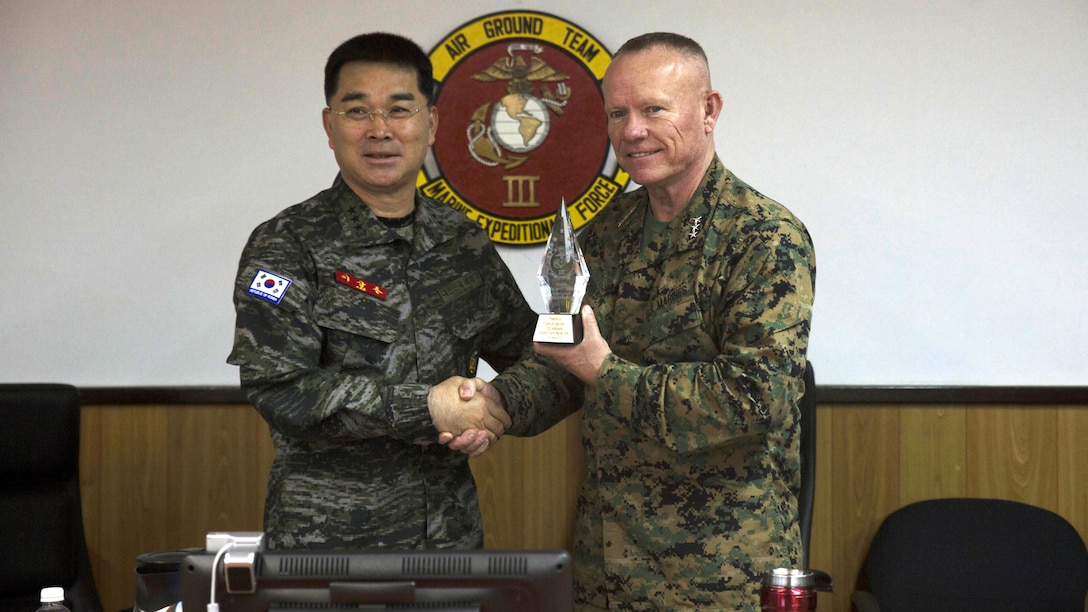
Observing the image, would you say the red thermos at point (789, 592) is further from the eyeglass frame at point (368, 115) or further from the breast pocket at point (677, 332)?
the eyeglass frame at point (368, 115)

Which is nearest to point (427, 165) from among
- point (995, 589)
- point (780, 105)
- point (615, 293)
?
point (780, 105)

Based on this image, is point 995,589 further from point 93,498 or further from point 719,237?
point 93,498

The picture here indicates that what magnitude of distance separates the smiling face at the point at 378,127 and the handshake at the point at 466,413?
483 millimetres

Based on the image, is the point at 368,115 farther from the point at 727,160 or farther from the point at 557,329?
the point at 727,160

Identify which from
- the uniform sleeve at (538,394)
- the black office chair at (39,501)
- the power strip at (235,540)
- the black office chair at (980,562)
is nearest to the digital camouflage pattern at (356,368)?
the uniform sleeve at (538,394)

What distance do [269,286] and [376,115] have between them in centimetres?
44

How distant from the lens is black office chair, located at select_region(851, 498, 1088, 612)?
2934mm

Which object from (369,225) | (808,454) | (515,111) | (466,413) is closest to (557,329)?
(466,413)

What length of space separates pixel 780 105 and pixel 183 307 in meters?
2.01

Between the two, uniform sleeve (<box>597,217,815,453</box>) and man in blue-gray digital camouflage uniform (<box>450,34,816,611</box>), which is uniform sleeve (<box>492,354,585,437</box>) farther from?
uniform sleeve (<box>597,217,815,453</box>)

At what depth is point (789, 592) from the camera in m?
1.33

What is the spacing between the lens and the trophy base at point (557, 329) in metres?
1.84

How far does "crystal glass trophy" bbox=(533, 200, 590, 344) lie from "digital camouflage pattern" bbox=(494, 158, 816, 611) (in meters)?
0.15

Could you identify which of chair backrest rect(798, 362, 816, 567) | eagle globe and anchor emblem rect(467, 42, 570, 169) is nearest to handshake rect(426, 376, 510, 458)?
chair backrest rect(798, 362, 816, 567)
